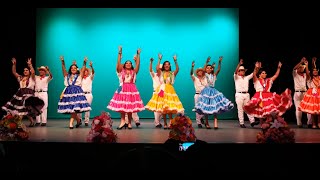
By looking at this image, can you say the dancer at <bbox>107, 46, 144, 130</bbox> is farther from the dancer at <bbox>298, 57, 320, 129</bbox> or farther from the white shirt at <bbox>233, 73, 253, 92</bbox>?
the dancer at <bbox>298, 57, 320, 129</bbox>

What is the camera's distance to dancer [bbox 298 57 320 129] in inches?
348

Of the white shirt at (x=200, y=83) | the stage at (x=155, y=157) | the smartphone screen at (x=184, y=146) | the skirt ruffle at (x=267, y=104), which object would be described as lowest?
the stage at (x=155, y=157)

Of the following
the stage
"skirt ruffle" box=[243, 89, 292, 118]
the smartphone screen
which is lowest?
the stage

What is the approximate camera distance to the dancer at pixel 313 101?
883cm

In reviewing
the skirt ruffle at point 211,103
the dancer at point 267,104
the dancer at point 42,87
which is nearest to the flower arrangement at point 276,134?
the skirt ruffle at point 211,103

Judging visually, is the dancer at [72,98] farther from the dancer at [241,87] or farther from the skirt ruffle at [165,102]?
the dancer at [241,87]

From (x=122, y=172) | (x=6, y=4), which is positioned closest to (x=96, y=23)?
(x=6, y=4)

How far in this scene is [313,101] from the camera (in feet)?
29.1

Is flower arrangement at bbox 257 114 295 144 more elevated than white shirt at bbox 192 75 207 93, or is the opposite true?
white shirt at bbox 192 75 207 93

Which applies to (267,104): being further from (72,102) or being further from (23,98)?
(23,98)

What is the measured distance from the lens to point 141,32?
11633 mm

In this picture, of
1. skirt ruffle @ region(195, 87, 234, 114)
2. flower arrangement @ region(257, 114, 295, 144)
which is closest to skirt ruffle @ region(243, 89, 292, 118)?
skirt ruffle @ region(195, 87, 234, 114)

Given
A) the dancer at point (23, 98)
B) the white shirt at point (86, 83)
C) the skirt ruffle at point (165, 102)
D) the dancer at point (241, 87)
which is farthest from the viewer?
the white shirt at point (86, 83)

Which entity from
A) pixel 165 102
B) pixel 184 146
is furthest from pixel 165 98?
pixel 184 146
